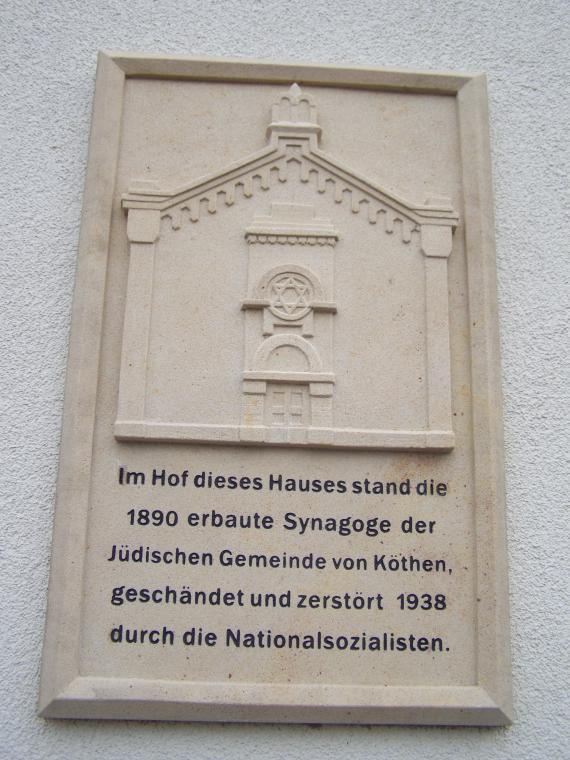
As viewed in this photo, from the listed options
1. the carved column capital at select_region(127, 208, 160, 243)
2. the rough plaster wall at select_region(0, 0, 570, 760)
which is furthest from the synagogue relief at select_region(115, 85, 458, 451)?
the rough plaster wall at select_region(0, 0, 570, 760)

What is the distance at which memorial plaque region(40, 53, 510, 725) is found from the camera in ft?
6.93

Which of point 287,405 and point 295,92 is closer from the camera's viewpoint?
point 287,405

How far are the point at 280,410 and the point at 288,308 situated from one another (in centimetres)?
35

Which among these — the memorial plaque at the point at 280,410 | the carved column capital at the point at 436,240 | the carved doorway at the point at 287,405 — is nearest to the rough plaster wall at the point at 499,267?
the memorial plaque at the point at 280,410

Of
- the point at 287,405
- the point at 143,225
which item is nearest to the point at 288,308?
the point at 287,405

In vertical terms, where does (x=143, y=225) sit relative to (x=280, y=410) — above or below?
above

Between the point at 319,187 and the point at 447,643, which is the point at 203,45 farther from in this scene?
the point at 447,643

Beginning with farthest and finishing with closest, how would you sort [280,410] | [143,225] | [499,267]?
[499,267]
[143,225]
[280,410]

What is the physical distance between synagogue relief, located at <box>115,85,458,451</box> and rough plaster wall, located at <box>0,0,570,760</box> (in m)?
0.29

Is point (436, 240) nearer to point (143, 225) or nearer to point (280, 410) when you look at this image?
point (280, 410)

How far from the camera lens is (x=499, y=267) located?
250 cm

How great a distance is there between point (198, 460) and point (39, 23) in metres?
1.79

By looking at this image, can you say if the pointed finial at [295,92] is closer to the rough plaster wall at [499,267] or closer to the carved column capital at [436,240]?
the rough plaster wall at [499,267]

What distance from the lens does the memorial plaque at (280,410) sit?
211 cm
